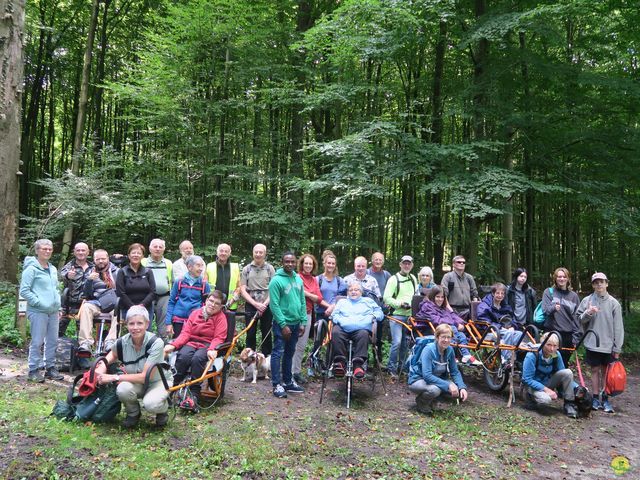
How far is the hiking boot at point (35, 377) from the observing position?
197 inches

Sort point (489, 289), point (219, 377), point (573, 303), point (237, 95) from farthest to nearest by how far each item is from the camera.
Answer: point (237, 95) < point (489, 289) < point (573, 303) < point (219, 377)

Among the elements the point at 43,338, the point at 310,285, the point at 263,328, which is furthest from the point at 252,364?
the point at 43,338

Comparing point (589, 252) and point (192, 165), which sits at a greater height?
point (192, 165)

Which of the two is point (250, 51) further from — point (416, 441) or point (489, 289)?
point (416, 441)

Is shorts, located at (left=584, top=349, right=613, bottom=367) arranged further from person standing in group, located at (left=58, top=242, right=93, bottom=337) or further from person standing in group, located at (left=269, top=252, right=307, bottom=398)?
person standing in group, located at (left=58, top=242, right=93, bottom=337)

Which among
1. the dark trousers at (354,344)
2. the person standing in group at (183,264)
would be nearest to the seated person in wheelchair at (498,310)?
the dark trousers at (354,344)

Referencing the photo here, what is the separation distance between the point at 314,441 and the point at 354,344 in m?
1.35

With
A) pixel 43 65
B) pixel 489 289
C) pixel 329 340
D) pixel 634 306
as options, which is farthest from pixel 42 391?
pixel 634 306

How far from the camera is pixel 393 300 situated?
20.6 feet

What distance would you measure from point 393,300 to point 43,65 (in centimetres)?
1814

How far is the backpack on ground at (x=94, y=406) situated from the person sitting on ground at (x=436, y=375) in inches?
125

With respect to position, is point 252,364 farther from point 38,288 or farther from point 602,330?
point 602,330

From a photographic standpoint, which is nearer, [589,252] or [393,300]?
[393,300]

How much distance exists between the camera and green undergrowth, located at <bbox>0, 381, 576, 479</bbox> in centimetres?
323
